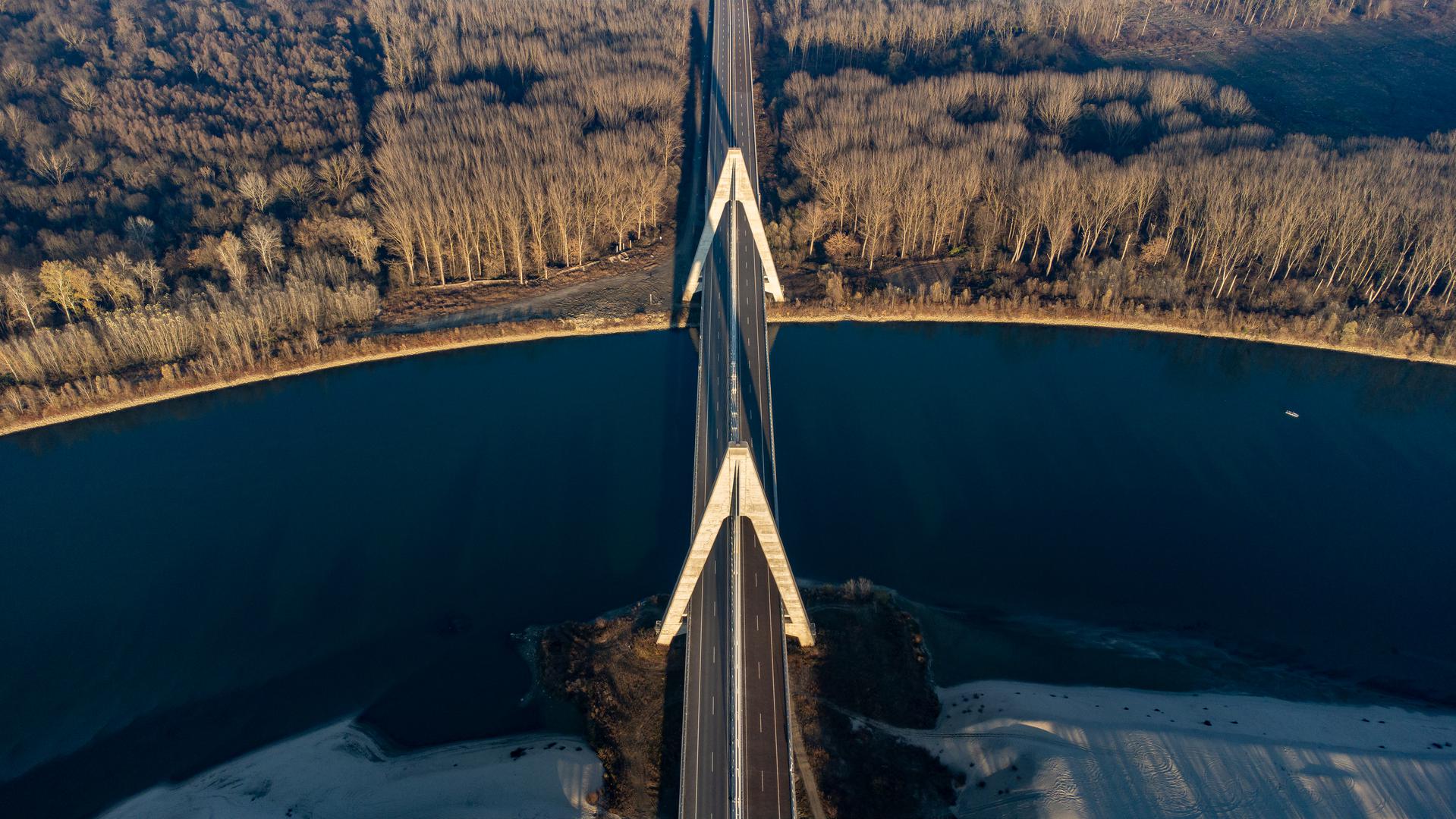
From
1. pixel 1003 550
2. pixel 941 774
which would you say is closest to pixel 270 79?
pixel 1003 550

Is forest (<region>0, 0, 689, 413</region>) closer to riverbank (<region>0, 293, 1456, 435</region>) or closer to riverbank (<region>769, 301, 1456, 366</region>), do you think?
riverbank (<region>0, 293, 1456, 435</region>)

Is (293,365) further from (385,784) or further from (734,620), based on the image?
(734,620)

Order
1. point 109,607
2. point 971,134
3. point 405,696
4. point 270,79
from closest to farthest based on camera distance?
point 405,696 < point 109,607 < point 971,134 < point 270,79

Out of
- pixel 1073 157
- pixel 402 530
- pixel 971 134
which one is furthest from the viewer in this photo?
pixel 971 134

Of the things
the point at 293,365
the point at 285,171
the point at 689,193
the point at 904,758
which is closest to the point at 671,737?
the point at 904,758

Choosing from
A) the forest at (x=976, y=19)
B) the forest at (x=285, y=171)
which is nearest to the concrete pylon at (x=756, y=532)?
the forest at (x=285, y=171)

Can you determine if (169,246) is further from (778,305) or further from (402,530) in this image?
(778,305)

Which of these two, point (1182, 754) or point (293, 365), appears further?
point (293, 365)
